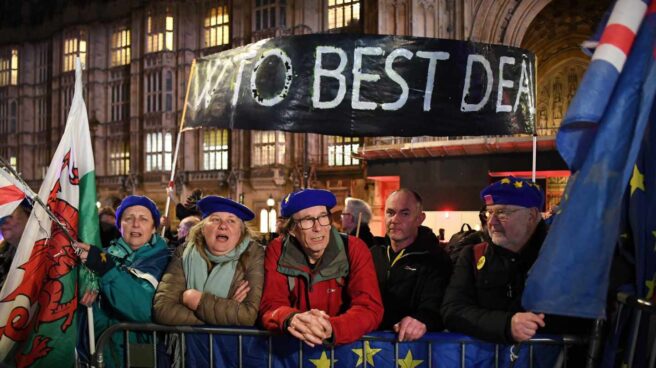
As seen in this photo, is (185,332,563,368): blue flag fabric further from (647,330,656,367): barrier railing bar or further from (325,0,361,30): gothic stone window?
(325,0,361,30): gothic stone window

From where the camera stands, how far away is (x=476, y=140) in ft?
Answer: 53.7

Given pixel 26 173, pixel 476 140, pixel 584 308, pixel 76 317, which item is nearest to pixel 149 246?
pixel 76 317

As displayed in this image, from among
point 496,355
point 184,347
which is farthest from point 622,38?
point 184,347

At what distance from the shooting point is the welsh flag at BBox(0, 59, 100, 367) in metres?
3.61

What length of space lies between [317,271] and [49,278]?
177cm

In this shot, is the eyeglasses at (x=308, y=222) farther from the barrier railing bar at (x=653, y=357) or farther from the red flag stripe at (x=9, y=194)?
the red flag stripe at (x=9, y=194)

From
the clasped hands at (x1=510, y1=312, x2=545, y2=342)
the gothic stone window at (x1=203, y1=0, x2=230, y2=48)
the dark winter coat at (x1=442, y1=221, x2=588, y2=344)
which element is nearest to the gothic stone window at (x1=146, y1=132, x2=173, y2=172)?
the gothic stone window at (x1=203, y1=0, x2=230, y2=48)

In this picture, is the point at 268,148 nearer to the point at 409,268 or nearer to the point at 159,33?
the point at 159,33

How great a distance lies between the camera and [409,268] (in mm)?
3717

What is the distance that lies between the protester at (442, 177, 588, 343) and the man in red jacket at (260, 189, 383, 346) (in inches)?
18.9

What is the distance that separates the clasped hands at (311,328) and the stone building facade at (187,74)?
563 inches

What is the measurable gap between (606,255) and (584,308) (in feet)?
0.71

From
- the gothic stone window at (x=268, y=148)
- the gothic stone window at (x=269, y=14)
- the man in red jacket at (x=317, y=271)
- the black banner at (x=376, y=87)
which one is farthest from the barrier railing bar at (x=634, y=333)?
the gothic stone window at (x=269, y=14)

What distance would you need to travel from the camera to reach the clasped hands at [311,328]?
3053mm
